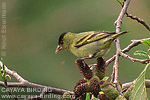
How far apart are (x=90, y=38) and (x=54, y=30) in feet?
10.5

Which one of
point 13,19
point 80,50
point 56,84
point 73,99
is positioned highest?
point 13,19

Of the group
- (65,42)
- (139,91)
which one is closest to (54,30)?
(65,42)

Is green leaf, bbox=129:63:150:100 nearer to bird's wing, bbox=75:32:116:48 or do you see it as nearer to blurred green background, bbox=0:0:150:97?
bird's wing, bbox=75:32:116:48

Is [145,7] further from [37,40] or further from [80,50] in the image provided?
[80,50]

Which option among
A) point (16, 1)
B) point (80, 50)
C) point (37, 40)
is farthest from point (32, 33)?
point (80, 50)

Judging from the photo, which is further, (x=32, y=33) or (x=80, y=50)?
(x=32, y=33)

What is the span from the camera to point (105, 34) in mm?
2053

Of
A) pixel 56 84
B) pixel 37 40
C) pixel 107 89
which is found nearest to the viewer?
pixel 107 89

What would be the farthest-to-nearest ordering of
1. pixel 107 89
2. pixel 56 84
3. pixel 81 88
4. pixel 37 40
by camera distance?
pixel 37 40
pixel 56 84
pixel 81 88
pixel 107 89

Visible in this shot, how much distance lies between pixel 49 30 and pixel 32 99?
3939mm

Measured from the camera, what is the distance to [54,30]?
17.5 feet

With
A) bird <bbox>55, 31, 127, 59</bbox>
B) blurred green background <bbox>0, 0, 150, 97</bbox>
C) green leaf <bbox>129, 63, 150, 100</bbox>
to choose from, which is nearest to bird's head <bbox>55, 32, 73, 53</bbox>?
bird <bbox>55, 31, 127, 59</bbox>

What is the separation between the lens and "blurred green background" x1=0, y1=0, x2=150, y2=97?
4.66 m

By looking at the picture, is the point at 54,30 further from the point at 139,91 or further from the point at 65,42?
the point at 139,91
